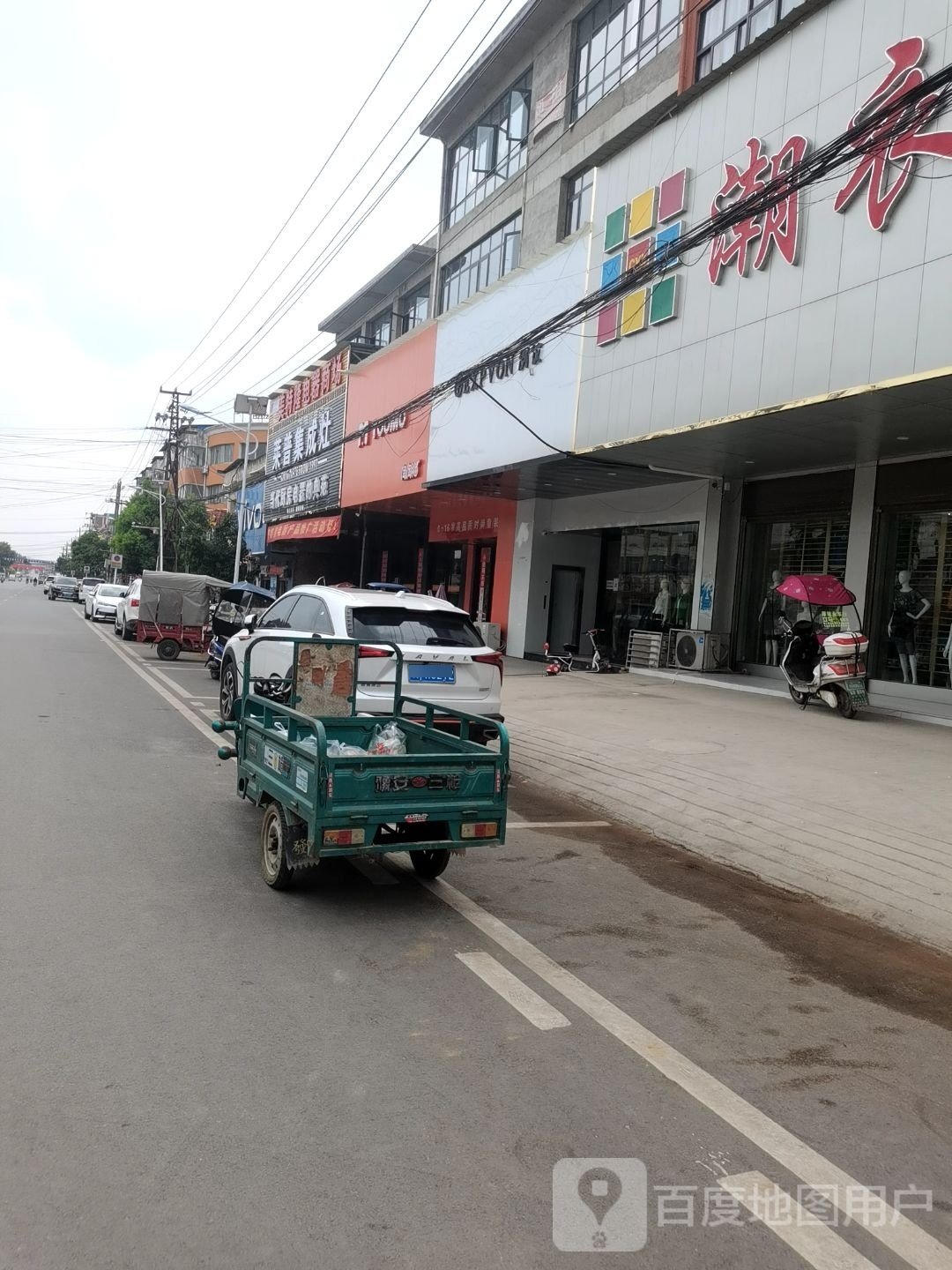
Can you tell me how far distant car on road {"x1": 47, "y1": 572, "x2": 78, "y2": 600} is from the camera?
67.7 m

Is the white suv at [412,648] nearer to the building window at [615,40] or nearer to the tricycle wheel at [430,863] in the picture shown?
the tricycle wheel at [430,863]

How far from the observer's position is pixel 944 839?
7.44m

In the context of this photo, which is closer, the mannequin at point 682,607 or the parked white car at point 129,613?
the mannequin at point 682,607

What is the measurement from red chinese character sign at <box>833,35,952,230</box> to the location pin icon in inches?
418

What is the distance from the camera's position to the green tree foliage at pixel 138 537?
77938 millimetres

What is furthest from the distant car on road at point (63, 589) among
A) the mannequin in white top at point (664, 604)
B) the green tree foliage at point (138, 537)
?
the mannequin in white top at point (664, 604)

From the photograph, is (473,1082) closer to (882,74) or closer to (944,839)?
(944,839)

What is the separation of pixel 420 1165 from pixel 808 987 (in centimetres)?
259

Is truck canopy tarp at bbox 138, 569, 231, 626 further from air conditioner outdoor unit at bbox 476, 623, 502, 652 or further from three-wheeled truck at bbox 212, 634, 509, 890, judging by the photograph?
three-wheeled truck at bbox 212, 634, 509, 890

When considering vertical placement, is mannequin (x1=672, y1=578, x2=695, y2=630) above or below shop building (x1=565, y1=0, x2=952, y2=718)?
below

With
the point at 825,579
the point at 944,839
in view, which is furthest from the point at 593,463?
the point at 944,839

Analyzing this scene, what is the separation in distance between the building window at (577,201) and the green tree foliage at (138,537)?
188 ft

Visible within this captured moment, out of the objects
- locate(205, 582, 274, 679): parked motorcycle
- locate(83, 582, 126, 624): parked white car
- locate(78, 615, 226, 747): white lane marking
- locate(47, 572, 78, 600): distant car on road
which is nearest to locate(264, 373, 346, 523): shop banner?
locate(83, 582, 126, 624): parked white car

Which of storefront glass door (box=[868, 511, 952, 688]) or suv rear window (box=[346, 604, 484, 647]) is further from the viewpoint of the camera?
storefront glass door (box=[868, 511, 952, 688])
